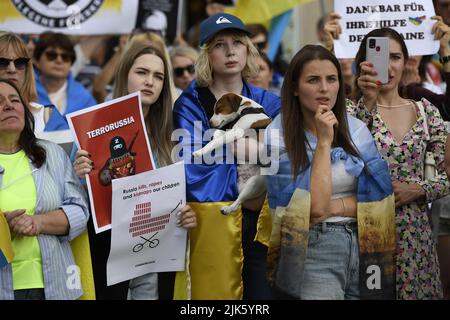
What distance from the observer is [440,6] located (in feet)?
23.4

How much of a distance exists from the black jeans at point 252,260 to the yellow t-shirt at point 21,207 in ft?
4.00

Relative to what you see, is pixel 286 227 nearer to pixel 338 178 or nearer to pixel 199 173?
pixel 338 178

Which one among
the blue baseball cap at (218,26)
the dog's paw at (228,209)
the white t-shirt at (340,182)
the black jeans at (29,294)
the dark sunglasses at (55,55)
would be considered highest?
the dark sunglasses at (55,55)

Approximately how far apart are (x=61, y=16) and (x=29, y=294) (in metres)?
3.44

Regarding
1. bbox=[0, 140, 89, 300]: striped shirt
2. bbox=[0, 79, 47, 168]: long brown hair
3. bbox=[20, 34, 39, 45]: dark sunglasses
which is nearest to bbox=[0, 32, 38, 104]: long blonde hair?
bbox=[0, 79, 47, 168]: long brown hair

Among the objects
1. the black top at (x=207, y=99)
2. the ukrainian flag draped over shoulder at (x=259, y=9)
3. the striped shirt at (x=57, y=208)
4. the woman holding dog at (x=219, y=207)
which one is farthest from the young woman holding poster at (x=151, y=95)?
the ukrainian flag draped over shoulder at (x=259, y=9)

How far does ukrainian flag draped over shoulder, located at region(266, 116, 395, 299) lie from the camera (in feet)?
16.6

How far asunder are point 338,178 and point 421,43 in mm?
1614

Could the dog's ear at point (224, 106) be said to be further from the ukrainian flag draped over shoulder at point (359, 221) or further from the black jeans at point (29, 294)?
the black jeans at point (29, 294)

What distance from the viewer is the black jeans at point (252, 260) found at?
5.64m
